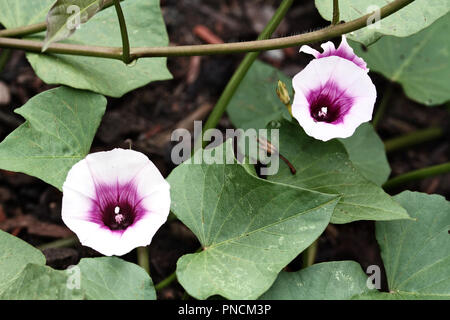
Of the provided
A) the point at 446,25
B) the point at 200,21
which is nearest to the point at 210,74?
the point at 200,21

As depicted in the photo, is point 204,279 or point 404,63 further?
point 404,63

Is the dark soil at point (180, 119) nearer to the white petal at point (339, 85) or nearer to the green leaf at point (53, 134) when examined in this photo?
the green leaf at point (53, 134)

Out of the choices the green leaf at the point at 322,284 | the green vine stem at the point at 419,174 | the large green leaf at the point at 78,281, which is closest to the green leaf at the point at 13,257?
the large green leaf at the point at 78,281

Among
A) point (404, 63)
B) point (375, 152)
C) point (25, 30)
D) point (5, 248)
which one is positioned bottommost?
point (5, 248)

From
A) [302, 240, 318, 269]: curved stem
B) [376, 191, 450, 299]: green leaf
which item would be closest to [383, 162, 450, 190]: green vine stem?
[376, 191, 450, 299]: green leaf

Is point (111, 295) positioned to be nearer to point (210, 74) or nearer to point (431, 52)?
point (210, 74)

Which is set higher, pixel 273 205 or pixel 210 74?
pixel 210 74
